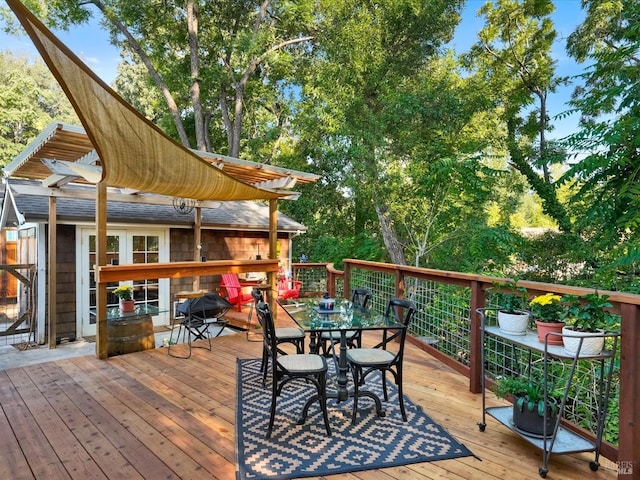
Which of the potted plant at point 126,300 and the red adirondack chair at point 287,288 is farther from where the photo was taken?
the red adirondack chair at point 287,288

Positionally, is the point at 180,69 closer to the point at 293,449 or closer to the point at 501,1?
the point at 501,1

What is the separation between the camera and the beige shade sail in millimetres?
2018

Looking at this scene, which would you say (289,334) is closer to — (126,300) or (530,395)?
(530,395)

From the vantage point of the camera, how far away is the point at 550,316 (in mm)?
2369

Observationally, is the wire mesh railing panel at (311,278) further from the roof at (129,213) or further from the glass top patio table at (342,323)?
the glass top patio table at (342,323)

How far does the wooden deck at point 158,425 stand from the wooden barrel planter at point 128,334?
0.22m

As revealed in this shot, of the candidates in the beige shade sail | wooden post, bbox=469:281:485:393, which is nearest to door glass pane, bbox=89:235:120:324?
the beige shade sail

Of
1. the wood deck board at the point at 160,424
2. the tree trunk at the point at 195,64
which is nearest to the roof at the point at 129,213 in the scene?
the wood deck board at the point at 160,424

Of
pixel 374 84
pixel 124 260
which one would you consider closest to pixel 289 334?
pixel 124 260

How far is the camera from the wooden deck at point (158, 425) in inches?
89.1

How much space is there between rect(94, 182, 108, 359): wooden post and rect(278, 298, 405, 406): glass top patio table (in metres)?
2.26

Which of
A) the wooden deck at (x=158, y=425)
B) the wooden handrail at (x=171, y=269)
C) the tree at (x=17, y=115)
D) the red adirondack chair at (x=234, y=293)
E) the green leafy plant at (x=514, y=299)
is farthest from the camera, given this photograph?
the tree at (x=17, y=115)

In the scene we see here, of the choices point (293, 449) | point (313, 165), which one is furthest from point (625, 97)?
point (313, 165)

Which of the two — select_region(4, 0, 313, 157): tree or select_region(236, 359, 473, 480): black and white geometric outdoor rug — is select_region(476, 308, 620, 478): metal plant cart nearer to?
select_region(236, 359, 473, 480): black and white geometric outdoor rug
